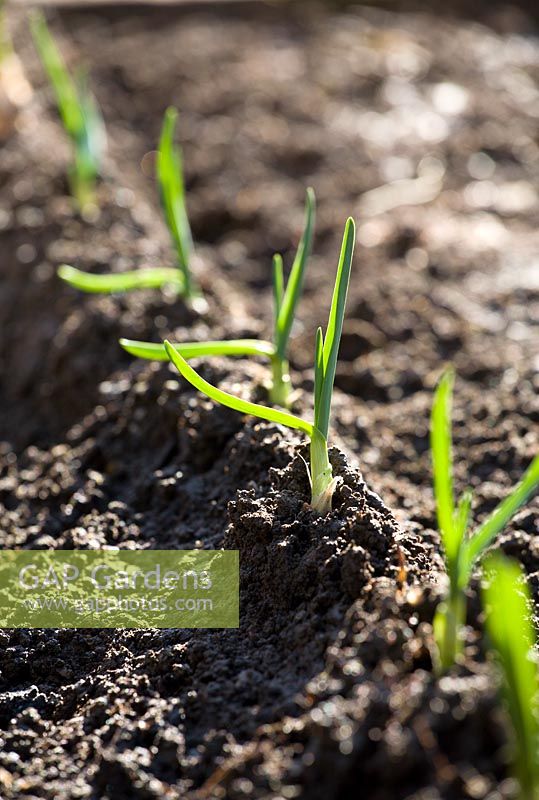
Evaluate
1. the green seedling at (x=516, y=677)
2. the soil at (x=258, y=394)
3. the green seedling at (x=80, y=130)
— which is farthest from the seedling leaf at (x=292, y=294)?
the green seedling at (x=80, y=130)

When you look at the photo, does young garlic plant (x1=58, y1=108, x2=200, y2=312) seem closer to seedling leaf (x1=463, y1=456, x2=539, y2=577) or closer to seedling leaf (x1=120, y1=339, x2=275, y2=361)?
seedling leaf (x1=120, y1=339, x2=275, y2=361)

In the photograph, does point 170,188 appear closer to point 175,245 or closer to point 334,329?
point 175,245

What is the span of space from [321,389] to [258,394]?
378mm

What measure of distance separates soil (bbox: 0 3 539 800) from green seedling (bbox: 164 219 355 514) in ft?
0.17

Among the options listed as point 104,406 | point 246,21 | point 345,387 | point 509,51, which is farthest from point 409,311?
point 246,21

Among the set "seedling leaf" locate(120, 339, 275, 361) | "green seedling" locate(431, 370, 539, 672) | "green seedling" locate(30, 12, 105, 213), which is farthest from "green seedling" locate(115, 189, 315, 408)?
"green seedling" locate(30, 12, 105, 213)

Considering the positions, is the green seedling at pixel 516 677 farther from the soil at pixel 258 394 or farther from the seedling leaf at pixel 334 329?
the seedling leaf at pixel 334 329

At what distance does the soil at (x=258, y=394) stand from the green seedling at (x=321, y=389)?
0.05 metres

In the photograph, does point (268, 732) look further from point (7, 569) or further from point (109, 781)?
point (7, 569)

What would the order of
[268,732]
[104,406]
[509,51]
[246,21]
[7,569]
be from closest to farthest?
1. [268,732]
2. [7,569]
3. [104,406]
4. [509,51]
5. [246,21]

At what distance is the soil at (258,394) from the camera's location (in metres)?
0.96

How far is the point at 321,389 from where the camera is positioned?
3.74ft

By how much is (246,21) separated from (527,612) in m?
3.65

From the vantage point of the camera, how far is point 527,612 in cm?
122
